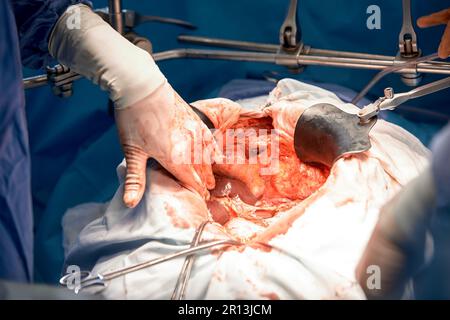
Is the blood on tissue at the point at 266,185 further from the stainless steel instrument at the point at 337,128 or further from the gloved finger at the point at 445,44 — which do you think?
the gloved finger at the point at 445,44

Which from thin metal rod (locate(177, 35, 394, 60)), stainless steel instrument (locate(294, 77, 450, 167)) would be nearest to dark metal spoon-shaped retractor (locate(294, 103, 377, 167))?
stainless steel instrument (locate(294, 77, 450, 167))

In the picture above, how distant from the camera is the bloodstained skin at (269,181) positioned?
1.58 meters

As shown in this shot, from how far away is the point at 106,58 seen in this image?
140 centimetres

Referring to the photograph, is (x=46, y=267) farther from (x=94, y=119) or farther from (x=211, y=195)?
(x=94, y=119)

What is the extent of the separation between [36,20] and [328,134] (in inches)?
24.3

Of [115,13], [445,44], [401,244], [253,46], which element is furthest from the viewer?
[253,46]

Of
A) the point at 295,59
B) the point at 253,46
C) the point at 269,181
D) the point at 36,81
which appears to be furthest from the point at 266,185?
the point at 36,81

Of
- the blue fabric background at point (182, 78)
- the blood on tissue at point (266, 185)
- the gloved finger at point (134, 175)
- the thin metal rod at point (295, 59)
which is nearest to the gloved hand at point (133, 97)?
the gloved finger at point (134, 175)

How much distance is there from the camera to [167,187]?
4.74 ft

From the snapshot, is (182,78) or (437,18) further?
(182,78)

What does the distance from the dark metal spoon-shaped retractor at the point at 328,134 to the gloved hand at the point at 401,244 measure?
222 millimetres

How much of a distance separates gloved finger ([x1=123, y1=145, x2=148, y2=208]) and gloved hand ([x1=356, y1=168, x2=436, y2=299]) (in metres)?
0.43

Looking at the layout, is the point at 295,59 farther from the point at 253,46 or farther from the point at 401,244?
the point at 401,244

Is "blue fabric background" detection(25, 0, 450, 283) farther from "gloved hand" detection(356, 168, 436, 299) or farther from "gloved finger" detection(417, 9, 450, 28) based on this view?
"gloved hand" detection(356, 168, 436, 299)
